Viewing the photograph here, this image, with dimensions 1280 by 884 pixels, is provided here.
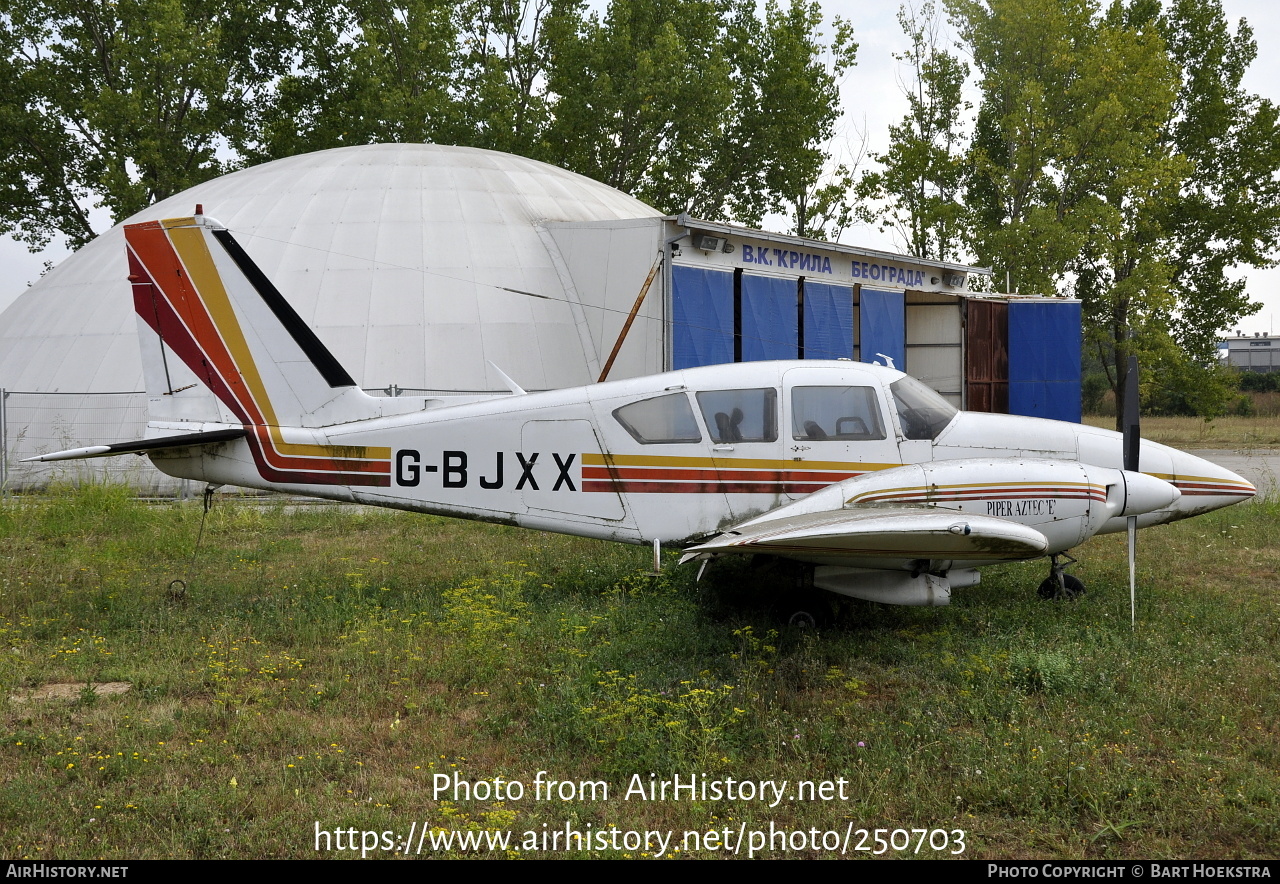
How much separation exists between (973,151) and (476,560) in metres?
24.6

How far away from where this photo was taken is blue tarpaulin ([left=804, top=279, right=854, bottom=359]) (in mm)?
18688

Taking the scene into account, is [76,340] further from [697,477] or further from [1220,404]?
[1220,404]

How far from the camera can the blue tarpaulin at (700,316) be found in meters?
16.8

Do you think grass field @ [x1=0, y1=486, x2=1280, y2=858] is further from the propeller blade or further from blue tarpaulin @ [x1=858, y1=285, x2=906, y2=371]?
blue tarpaulin @ [x1=858, y1=285, x2=906, y2=371]

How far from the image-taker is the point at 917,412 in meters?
8.35

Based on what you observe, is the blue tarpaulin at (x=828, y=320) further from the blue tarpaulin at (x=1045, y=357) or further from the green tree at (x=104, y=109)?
the green tree at (x=104, y=109)

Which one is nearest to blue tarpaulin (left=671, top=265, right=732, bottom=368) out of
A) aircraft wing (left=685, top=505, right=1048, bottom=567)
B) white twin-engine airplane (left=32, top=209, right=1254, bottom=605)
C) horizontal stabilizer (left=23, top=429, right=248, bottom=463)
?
white twin-engine airplane (left=32, top=209, right=1254, bottom=605)

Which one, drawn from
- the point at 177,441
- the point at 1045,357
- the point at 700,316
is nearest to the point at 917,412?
the point at 177,441

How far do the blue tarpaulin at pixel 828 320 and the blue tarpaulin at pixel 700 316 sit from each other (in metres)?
2.03

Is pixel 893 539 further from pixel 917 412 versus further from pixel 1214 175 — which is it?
pixel 1214 175

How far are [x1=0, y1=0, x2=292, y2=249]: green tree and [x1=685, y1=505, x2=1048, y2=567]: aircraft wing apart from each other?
28.1m

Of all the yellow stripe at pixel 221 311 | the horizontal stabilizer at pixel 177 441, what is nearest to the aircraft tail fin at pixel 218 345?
the yellow stripe at pixel 221 311

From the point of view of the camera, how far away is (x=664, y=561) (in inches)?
414

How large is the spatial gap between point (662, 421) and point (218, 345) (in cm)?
437
